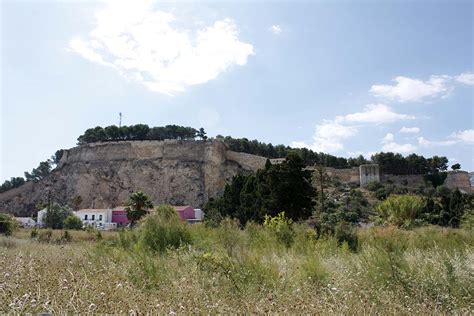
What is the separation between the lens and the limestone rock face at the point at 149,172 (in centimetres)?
5328

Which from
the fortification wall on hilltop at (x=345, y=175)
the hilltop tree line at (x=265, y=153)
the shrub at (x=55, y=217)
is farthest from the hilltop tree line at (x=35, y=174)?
the fortification wall on hilltop at (x=345, y=175)

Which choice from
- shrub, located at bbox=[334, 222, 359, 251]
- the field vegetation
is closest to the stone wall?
shrub, located at bbox=[334, 222, 359, 251]

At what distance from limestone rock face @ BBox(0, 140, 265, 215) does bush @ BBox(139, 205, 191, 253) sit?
4190 centimetres

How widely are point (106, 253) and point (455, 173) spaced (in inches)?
2542

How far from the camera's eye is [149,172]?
180 ft

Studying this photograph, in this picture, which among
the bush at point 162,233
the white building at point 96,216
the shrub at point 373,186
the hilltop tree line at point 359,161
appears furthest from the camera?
the hilltop tree line at point 359,161

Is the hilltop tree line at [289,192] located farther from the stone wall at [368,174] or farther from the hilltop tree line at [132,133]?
the hilltop tree line at [132,133]

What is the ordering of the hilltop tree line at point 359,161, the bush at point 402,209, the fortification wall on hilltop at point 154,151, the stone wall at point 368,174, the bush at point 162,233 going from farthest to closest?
the hilltop tree line at point 359,161, the stone wall at point 368,174, the fortification wall on hilltop at point 154,151, the bush at point 402,209, the bush at point 162,233

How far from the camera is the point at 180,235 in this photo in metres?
10.1

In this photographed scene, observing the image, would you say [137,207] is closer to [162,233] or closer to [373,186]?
[162,233]

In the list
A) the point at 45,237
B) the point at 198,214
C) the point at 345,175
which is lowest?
the point at 198,214

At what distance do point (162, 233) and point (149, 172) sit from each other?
151ft

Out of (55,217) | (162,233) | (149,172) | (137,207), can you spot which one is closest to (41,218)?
(55,217)

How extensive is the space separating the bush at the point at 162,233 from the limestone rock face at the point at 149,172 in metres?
41.9
